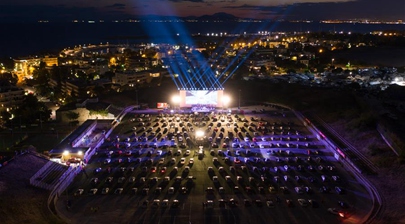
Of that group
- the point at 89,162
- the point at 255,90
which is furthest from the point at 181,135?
the point at 255,90

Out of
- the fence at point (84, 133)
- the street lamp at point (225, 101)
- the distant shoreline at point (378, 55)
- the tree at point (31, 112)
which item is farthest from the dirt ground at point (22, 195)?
the distant shoreline at point (378, 55)

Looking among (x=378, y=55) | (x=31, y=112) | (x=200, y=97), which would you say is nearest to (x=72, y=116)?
(x=31, y=112)

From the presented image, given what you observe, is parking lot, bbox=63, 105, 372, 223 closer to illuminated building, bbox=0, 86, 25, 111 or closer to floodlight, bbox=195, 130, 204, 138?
floodlight, bbox=195, 130, 204, 138

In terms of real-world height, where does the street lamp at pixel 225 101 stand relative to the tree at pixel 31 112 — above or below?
above

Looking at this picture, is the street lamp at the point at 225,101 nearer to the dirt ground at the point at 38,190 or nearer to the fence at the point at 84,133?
the fence at the point at 84,133

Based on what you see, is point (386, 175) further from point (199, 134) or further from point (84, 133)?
point (84, 133)

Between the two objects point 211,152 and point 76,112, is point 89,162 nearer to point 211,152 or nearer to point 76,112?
point 211,152

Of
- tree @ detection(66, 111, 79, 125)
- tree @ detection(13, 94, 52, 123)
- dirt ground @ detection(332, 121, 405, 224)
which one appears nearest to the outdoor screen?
tree @ detection(66, 111, 79, 125)
